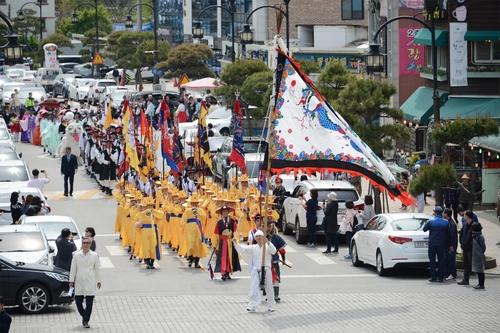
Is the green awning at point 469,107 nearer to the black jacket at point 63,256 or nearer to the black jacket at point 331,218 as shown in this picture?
the black jacket at point 331,218

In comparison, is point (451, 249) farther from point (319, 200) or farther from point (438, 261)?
point (319, 200)

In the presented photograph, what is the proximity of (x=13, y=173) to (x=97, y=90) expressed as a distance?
3573 cm

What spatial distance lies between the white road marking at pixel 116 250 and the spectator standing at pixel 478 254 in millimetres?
8488

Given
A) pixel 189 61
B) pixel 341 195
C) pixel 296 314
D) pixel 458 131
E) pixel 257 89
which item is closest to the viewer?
pixel 296 314

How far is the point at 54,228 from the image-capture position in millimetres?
28438

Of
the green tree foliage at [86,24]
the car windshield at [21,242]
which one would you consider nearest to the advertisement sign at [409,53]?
the car windshield at [21,242]

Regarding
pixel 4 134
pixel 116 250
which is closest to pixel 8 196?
pixel 116 250

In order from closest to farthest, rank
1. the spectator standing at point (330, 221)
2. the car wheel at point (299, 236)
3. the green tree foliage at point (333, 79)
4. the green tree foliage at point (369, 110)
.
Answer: the spectator standing at point (330, 221)
the car wheel at point (299, 236)
the green tree foliage at point (369, 110)
the green tree foliage at point (333, 79)

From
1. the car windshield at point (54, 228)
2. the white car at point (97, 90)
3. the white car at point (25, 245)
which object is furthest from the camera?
the white car at point (97, 90)

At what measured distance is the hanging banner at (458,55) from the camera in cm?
4203

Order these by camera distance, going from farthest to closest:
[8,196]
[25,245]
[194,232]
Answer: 1. [8,196]
2. [194,232]
3. [25,245]

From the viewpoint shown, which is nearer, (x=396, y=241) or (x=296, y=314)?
(x=296, y=314)

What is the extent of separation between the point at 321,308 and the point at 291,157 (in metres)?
2.67

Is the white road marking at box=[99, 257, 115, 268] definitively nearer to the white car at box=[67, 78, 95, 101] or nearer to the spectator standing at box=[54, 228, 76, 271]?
the spectator standing at box=[54, 228, 76, 271]
